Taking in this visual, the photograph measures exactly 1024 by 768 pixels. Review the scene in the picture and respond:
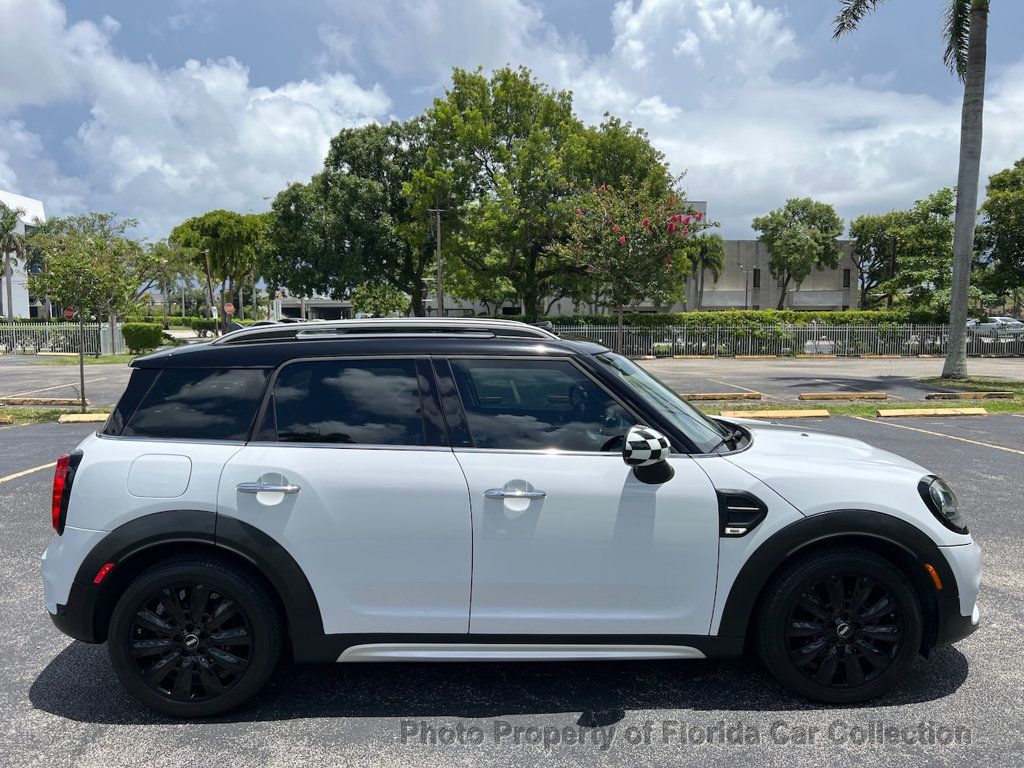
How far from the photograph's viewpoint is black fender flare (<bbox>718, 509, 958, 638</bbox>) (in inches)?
121

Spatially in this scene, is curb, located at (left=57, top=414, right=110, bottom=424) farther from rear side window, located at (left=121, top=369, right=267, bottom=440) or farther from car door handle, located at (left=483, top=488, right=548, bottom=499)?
car door handle, located at (left=483, top=488, right=548, bottom=499)

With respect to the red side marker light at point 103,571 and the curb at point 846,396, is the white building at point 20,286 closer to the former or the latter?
the curb at point 846,396

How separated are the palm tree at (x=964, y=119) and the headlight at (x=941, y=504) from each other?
17589 millimetres

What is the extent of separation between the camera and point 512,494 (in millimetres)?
3045

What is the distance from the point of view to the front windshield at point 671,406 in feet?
11.1

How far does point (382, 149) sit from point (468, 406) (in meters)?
38.7

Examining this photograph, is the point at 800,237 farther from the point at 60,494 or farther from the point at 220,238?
the point at 60,494

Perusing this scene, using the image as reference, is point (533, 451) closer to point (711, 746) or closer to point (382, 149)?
point (711, 746)

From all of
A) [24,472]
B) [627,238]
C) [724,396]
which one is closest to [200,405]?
[24,472]

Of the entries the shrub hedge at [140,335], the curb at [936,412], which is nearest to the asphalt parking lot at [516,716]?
the curb at [936,412]

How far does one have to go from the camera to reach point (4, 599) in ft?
14.8

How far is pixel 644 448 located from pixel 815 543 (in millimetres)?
880

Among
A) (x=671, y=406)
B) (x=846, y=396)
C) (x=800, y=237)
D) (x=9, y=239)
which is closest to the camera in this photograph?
(x=671, y=406)

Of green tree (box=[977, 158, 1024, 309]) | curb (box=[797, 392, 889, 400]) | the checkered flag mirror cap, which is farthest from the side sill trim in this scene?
green tree (box=[977, 158, 1024, 309])
